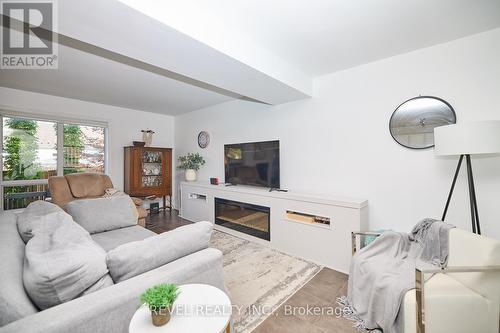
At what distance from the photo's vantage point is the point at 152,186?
486 cm

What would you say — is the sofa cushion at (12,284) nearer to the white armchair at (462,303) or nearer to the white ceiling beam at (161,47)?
the white ceiling beam at (161,47)

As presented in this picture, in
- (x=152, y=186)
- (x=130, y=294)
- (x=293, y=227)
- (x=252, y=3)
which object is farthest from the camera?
(x=152, y=186)

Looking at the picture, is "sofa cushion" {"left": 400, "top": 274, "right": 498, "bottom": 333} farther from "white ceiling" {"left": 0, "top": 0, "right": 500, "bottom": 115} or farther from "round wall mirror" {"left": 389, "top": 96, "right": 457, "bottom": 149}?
"white ceiling" {"left": 0, "top": 0, "right": 500, "bottom": 115}

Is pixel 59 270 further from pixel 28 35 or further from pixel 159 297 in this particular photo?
pixel 28 35

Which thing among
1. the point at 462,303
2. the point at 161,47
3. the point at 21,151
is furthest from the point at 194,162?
the point at 462,303

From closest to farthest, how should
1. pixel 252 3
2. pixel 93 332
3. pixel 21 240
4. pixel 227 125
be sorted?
pixel 93 332, pixel 21 240, pixel 252 3, pixel 227 125

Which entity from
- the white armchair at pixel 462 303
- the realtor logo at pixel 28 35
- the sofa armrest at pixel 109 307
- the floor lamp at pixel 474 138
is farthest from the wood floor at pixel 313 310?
the realtor logo at pixel 28 35

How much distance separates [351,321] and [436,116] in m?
2.09

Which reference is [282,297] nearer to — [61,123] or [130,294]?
[130,294]

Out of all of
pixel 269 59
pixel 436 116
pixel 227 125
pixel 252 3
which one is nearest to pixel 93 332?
pixel 252 3

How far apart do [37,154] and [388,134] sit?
5.45 m

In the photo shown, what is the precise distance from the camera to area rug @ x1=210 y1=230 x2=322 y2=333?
180 cm

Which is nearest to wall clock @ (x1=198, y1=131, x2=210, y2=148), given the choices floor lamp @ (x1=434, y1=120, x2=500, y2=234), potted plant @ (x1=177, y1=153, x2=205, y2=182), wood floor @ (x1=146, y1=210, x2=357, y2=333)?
potted plant @ (x1=177, y1=153, x2=205, y2=182)

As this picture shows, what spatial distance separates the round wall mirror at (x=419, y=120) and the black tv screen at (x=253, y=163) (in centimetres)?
151
